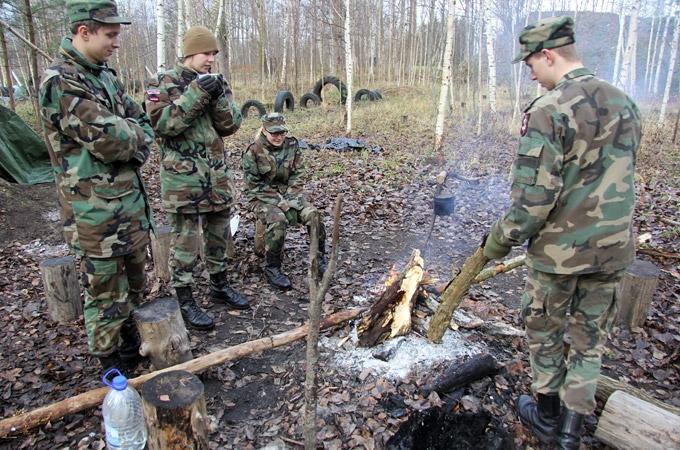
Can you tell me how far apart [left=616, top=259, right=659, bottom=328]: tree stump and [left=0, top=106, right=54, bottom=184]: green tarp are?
9.26 metres

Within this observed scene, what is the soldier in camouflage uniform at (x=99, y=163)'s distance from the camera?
8.75 ft

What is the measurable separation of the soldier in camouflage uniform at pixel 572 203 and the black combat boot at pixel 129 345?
9.06 ft

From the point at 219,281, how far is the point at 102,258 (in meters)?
1.46

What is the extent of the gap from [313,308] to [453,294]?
5.71ft

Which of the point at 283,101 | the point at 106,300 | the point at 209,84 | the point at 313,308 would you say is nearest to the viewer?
the point at 313,308

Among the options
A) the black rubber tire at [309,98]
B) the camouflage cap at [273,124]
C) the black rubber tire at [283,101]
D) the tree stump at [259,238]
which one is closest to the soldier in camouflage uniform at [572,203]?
the camouflage cap at [273,124]

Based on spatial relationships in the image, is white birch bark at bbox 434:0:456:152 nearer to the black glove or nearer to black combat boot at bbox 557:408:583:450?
the black glove

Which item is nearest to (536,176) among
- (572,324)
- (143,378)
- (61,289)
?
(572,324)

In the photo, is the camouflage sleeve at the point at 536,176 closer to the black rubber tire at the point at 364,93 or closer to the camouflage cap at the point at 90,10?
the camouflage cap at the point at 90,10

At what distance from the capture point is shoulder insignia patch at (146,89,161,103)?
140 inches

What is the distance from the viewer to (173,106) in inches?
A: 138

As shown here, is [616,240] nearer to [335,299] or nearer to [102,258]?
[335,299]

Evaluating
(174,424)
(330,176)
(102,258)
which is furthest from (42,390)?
(330,176)

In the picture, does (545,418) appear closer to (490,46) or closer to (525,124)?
(525,124)
